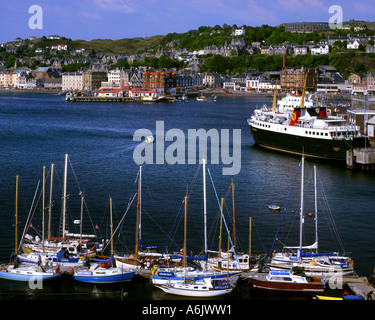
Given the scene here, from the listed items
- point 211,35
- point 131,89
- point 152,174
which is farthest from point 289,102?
point 211,35

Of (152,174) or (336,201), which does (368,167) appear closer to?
(336,201)

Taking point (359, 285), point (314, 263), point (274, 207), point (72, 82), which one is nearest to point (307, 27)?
point (72, 82)

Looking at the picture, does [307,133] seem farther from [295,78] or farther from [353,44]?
[353,44]

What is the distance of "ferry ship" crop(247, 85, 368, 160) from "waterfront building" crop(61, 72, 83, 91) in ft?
145

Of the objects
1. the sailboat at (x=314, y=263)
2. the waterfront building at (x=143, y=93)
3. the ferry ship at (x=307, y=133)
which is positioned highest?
the waterfront building at (x=143, y=93)

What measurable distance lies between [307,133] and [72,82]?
49.0 metres

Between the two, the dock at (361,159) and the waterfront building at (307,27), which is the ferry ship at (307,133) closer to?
the dock at (361,159)

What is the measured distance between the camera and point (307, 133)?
17.8 meters

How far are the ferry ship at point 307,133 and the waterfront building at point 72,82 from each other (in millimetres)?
44161

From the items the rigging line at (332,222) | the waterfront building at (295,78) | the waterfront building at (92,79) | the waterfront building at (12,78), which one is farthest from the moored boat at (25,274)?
the waterfront building at (12,78)

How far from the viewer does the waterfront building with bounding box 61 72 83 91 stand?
62000 millimetres

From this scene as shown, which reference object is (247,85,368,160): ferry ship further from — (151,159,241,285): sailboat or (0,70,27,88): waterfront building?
(0,70,27,88): waterfront building

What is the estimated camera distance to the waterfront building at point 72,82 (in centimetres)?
6200
